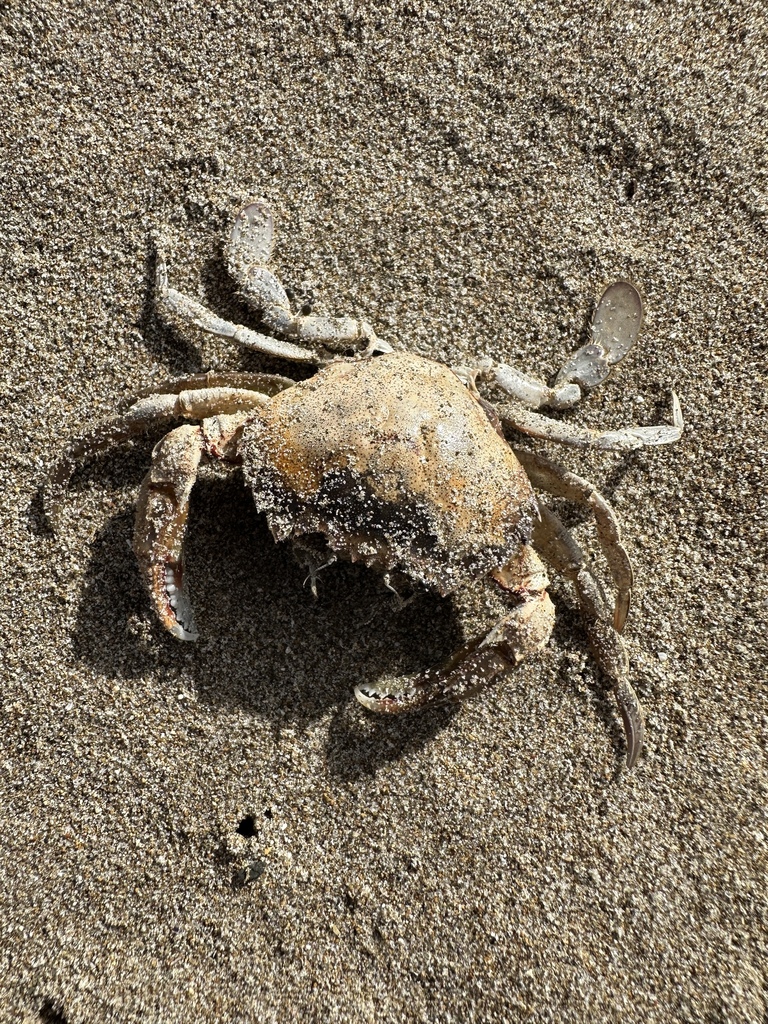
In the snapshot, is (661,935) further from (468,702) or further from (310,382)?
(310,382)

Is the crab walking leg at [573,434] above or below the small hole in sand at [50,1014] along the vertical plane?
above

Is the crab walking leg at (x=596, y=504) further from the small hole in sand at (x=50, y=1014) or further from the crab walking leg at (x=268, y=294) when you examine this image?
the small hole in sand at (x=50, y=1014)

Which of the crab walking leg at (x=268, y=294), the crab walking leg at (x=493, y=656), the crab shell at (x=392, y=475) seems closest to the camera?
the crab shell at (x=392, y=475)

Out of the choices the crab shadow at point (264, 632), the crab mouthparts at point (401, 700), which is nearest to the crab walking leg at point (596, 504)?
the crab shadow at point (264, 632)

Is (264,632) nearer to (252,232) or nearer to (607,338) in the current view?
(252,232)

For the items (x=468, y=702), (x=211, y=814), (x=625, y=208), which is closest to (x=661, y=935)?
(x=468, y=702)

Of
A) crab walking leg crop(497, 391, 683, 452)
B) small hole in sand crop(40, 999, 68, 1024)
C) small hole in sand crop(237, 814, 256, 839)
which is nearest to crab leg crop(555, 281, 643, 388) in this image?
crab walking leg crop(497, 391, 683, 452)

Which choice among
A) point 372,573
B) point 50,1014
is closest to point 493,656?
point 372,573

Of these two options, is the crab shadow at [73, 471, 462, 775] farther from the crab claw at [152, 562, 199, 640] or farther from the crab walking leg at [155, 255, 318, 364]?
the crab walking leg at [155, 255, 318, 364]
